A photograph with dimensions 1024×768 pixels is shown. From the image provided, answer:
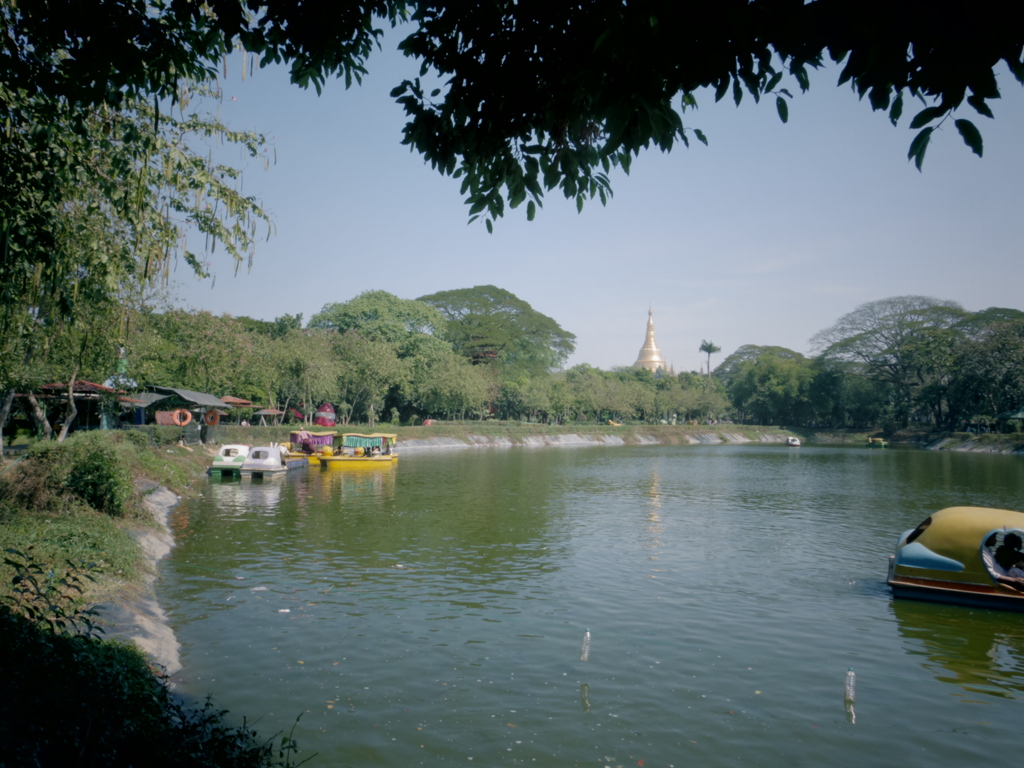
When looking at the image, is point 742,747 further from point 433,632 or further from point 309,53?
point 309,53

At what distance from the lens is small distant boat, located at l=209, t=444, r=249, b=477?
108 ft

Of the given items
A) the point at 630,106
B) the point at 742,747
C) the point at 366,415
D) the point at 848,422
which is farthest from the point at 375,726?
the point at 848,422

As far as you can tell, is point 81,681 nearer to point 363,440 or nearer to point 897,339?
point 363,440

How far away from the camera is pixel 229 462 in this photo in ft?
108

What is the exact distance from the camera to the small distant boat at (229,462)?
1299 inches

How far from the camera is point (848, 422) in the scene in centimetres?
10800

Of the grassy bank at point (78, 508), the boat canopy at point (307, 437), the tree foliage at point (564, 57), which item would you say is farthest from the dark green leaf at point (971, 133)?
the boat canopy at point (307, 437)

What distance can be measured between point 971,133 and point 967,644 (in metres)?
10.7

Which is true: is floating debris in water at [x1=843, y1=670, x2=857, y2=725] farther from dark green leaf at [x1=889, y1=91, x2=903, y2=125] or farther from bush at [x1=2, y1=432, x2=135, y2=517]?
bush at [x1=2, y1=432, x2=135, y2=517]

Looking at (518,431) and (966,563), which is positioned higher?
(518,431)

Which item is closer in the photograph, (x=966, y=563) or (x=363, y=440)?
(x=966, y=563)

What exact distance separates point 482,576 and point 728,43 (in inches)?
498

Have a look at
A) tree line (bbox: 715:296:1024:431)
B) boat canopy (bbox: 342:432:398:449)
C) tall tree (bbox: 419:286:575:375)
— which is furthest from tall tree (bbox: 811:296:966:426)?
boat canopy (bbox: 342:432:398:449)

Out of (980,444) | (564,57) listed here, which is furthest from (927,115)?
(980,444)
